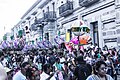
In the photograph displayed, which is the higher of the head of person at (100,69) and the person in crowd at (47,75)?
the head of person at (100,69)

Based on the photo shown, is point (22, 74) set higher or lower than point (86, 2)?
lower

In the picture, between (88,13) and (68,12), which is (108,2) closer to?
(88,13)

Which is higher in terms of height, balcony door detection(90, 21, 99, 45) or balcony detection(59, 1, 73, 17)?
balcony detection(59, 1, 73, 17)

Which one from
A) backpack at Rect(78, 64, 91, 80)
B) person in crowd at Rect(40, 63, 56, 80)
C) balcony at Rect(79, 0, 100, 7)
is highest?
balcony at Rect(79, 0, 100, 7)

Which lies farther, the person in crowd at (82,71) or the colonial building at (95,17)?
the colonial building at (95,17)

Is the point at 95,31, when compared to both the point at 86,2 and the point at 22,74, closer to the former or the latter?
the point at 86,2

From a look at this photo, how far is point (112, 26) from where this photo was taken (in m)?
16.7

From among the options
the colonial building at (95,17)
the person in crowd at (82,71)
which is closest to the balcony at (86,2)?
the colonial building at (95,17)

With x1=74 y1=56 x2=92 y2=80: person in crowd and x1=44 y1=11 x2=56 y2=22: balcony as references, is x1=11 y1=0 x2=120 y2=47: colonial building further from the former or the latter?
x1=74 y1=56 x2=92 y2=80: person in crowd

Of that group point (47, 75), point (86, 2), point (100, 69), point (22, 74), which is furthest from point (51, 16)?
point (100, 69)

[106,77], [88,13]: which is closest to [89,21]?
[88,13]

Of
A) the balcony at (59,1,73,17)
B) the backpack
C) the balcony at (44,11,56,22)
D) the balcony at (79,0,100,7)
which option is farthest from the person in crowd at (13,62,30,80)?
the balcony at (44,11,56,22)

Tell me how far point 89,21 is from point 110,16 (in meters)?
3.54

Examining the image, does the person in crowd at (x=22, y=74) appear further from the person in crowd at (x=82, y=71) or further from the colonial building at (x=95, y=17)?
the colonial building at (x=95, y=17)
